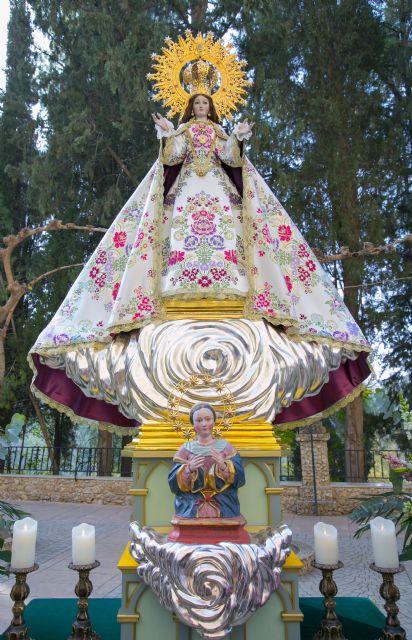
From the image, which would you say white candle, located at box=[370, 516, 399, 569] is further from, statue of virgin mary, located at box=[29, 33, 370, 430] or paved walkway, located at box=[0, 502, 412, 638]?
paved walkway, located at box=[0, 502, 412, 638]

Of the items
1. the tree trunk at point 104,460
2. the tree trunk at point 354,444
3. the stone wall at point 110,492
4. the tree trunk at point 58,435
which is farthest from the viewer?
the tree trunk at point 58,435

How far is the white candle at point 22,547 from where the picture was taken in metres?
2.22

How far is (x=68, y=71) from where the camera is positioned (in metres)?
12.9

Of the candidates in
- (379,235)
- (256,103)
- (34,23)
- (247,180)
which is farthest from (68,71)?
(247,180)

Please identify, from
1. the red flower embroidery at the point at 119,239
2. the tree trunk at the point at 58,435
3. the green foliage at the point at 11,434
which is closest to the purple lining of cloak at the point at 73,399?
the green foliage at the point at 11,434

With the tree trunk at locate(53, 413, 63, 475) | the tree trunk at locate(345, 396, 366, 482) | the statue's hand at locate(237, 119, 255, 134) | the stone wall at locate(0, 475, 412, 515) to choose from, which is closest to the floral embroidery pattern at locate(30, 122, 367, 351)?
the statue's hand at locate(237, 119, 255, 134)

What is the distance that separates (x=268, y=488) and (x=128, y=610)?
0.88m

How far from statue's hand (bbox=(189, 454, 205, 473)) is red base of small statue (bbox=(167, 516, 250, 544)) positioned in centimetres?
23

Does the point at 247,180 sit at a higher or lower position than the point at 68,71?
lower

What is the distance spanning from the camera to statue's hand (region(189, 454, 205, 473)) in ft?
7.54

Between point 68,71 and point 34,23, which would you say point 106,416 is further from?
point 34,23

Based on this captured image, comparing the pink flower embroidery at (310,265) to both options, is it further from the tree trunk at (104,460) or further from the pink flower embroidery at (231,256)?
the tree trunk at (104,460)

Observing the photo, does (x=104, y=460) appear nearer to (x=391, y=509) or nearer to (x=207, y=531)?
(x=391, y=509)

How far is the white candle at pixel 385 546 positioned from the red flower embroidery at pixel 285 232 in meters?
1.99
